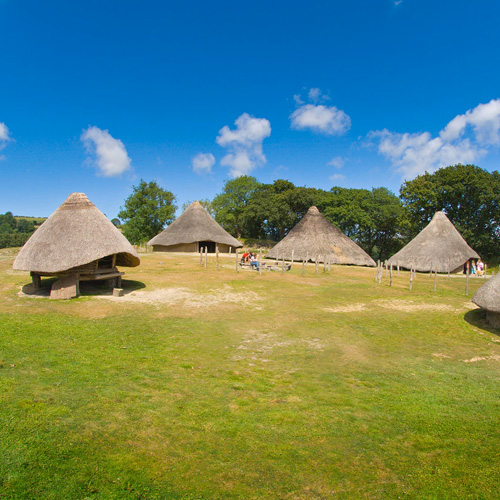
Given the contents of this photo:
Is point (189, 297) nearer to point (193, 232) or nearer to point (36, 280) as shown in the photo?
point (36, 280)

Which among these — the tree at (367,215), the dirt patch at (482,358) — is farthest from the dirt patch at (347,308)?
the tree at (367,215)

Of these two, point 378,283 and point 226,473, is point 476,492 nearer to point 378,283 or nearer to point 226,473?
point 226,473

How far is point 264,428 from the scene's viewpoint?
5172mm

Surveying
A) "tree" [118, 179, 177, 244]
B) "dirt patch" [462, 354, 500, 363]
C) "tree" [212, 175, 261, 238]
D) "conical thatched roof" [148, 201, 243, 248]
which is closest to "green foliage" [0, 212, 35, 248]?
"tree" [118, 179, 177, 244]

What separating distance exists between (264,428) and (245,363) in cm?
264

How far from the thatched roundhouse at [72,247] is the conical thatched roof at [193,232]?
68.4 ft

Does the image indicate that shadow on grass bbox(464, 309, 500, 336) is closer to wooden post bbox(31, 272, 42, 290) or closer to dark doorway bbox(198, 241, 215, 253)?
wooden post bbox(31, 272, 42, 290)

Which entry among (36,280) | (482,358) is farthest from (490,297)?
(36,280)

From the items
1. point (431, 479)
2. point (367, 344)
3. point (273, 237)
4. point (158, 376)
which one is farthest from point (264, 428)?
point (273, 237)

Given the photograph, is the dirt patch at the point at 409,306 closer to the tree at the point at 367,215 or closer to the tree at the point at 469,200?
the tree at the point at 469,200

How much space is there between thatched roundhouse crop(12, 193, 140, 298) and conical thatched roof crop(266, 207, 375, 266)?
1983 cm

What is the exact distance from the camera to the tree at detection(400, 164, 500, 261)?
3481 cm

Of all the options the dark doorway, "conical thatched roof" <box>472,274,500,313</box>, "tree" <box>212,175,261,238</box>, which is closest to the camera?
"conical thatched roof" <box>472,274,500,313</box>

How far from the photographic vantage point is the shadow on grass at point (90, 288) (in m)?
13.2
